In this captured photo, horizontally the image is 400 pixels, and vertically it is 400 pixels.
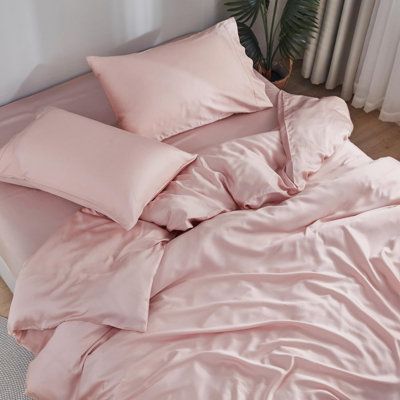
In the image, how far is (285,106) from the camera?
2090mm

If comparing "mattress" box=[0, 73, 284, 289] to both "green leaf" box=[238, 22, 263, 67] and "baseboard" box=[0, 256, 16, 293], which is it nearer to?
"baseboard" box=[0, 256, 16, 293]

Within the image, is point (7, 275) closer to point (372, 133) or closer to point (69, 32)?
point (69, 32)

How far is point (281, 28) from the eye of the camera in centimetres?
247

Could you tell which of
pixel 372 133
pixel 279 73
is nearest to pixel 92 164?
pixel 279 73

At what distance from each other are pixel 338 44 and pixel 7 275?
1.77 metres

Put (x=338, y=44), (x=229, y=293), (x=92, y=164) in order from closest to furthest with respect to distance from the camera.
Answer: (x=229, y=293), (x=92, y=164), (x=338, y=44)

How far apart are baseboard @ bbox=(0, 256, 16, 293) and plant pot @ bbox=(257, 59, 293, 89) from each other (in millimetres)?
1416

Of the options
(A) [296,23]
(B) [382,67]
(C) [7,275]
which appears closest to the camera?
(C) [7,275]

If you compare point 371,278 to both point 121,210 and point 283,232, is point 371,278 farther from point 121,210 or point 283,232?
point 121,210

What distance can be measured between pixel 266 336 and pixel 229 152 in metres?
0.61

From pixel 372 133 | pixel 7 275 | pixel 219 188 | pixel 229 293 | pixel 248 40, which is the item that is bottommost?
pixel 7 275

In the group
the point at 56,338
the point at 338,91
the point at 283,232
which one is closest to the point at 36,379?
the point at 56,338

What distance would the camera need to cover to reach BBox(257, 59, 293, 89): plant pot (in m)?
2.64

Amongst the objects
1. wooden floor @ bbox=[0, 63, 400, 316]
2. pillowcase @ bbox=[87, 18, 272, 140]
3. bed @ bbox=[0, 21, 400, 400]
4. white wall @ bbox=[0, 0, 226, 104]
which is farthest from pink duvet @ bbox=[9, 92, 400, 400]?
wooden floor @ bbox=[0, 63, 400, 316]
